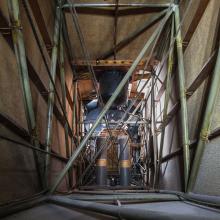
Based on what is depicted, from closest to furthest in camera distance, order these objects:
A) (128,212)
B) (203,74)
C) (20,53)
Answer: (128,212), (20,53), (203,74)

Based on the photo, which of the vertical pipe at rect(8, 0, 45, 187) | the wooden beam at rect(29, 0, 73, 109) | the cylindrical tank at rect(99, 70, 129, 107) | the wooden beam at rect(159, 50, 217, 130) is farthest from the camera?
the cylindrical tank at rect(99, 70, 129, 107)

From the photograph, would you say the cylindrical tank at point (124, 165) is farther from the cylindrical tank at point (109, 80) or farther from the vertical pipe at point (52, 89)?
the vertical pipe at point (52, 89)

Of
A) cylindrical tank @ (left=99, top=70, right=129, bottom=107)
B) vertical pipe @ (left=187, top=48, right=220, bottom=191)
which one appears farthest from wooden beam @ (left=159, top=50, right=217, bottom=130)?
cylindrical tank @ (left=99, top=70, right=129, bottom=107)

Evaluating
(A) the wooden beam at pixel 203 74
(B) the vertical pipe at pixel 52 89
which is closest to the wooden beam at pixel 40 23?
(B) the vertical pipe at pixel 52 89

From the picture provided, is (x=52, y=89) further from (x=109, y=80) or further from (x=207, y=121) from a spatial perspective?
(x=109, y=80)

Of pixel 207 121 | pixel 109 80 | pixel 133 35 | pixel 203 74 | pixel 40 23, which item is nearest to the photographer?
pixel 207 121

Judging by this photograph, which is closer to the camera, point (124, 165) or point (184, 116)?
point (184, 116)

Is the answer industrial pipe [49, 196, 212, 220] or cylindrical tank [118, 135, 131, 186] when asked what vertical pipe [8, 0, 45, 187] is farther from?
cylindrical tank [118, 135, 131, 186]

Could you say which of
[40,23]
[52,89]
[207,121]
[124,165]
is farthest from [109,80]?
[207,121]

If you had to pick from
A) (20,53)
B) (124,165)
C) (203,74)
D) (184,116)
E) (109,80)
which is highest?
(109,80)

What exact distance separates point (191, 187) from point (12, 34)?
2.35m

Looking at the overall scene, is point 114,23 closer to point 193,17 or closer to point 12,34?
point 193,17

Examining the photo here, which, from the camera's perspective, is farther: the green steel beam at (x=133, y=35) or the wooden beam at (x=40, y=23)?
the green steel beam at (x=133, y=35)

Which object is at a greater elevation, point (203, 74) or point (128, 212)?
point (203, 74)
